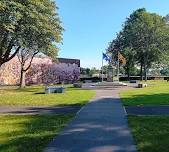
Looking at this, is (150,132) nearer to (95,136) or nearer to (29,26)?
(95,136)

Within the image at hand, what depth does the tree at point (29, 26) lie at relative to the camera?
33781 mm

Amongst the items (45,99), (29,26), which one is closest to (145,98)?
(45,99)

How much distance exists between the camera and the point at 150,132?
1300 centimetres

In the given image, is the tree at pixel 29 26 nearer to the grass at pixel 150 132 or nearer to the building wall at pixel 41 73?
the building wall at pixel 41 73

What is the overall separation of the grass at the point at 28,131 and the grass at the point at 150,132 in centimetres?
230

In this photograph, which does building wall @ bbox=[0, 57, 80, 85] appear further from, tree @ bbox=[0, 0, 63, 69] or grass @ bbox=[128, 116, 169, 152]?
grass @ bbox=[128, 116, 169, 152]

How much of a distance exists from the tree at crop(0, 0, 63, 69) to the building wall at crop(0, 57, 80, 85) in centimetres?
1641

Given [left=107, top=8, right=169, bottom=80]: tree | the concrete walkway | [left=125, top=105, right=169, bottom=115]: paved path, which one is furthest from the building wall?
the concrete walkway

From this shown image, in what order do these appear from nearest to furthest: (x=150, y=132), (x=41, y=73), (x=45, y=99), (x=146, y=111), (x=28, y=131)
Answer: (x=150, y=132)
(x=28, y=131)
(x=146, y=111)
(x=45, y=99)
(x=41, y=73)

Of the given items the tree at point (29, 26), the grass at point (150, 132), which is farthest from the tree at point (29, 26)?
the grass at point (150, 132)

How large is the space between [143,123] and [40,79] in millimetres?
52329

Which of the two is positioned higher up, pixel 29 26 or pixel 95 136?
pixel 29 26

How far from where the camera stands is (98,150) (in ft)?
33.1

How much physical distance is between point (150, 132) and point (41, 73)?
Result: 54.8 meters
